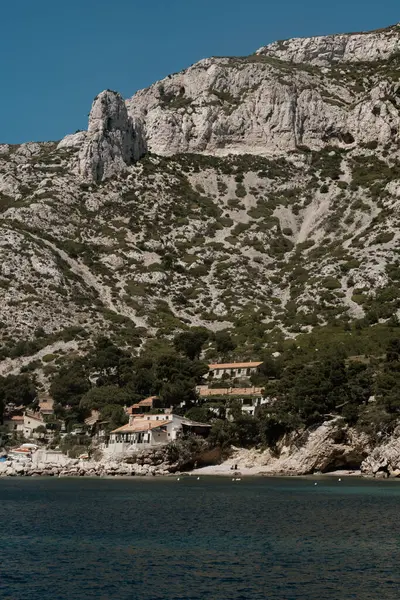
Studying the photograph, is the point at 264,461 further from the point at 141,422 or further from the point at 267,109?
the point at 267,109

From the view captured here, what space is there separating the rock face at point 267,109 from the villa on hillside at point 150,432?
88.9 metres

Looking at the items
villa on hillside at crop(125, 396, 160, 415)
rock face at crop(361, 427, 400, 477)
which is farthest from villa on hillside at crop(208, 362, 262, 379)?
rock face at crop(361, 427, 400, 477)

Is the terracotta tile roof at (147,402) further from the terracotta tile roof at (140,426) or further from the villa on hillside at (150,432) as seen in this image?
the terracotta tile roof at (140,426)

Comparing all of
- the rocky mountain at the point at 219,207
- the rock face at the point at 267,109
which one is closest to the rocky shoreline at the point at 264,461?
the rocky mountain at the point at 219,207

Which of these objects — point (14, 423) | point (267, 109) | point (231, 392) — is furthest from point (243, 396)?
point (267, 109)

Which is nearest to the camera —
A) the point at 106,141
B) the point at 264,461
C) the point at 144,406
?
the point at 264,461

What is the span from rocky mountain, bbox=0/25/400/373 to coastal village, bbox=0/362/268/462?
27.8 feet

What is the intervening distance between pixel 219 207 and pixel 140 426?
74.8 m

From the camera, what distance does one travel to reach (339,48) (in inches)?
Answer: 7569

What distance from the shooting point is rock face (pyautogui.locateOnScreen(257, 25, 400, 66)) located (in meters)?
185

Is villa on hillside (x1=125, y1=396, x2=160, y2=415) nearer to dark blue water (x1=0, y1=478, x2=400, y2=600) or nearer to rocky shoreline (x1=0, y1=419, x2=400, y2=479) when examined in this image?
rocky shoreline (x1=0, y1=419, x2=400, y2=479)

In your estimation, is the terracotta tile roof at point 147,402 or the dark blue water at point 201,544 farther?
the terracotta tile roof at point 147,402

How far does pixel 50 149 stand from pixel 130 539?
142 metres

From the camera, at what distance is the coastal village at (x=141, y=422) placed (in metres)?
82.6
